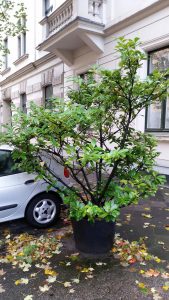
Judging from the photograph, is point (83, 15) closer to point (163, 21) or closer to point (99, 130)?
point (163, 21)

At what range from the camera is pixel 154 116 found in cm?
788

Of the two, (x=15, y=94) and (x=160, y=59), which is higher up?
(x=15, y=94)

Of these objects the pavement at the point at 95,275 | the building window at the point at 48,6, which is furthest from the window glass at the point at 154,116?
the building window at the point at 48,6

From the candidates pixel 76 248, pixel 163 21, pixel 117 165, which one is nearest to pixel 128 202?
pixel 117 165

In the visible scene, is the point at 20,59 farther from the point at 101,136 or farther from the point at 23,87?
the point at 101,136

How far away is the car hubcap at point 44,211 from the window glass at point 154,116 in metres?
4.21

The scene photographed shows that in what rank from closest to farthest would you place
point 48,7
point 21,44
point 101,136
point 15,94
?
1. point 101,136
2. point 48,7
3. point 21,44
4. point 15,94

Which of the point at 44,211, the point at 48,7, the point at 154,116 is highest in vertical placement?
the point at 48,7

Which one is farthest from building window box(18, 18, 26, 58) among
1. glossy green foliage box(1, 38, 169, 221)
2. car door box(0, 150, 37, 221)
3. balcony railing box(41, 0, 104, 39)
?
glossy green foliage box(1, 38, 169, 221)

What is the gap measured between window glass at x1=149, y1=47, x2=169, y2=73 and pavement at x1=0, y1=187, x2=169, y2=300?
181 inches

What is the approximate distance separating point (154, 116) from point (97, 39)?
127 inches

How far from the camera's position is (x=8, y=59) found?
18688 mm

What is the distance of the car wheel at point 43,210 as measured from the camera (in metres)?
4.49

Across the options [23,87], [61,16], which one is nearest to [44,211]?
[61,16]
